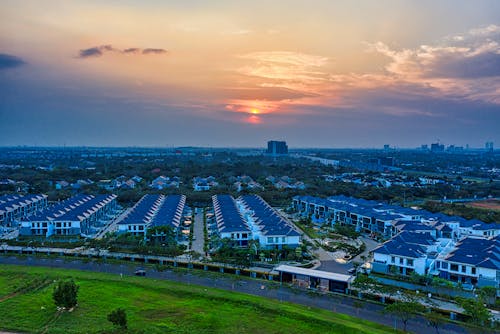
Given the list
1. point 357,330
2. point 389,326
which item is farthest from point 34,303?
point 389,326

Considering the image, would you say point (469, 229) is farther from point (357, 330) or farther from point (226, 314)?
point (226, 314)

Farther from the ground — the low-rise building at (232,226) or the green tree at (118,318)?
the low-rise building at (232,226)

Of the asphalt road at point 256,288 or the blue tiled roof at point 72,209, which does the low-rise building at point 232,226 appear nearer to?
the asphalt road at point 256,288

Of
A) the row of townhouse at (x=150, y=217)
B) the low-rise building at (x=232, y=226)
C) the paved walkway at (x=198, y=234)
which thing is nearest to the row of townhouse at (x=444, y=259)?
the low-rise building at (x=232, y=226)

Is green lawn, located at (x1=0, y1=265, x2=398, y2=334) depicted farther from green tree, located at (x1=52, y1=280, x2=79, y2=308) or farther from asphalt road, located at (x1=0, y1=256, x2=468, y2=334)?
asphalt road, located at (x1=0, y1=256, x2=468, y2=334)

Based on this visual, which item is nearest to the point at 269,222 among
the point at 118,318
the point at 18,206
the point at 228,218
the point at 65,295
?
the point at 228,218

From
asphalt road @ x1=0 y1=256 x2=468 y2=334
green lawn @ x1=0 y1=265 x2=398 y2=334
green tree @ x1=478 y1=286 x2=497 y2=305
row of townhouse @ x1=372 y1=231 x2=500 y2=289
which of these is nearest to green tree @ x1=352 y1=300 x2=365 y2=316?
asphalt road @ x1=0 y1=256 x2=468 y2=334
